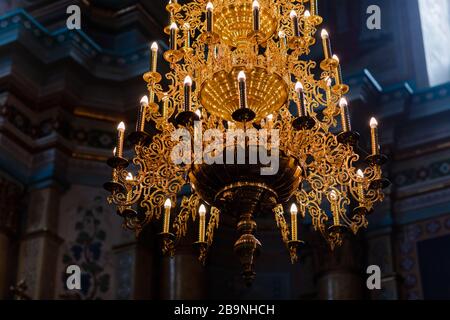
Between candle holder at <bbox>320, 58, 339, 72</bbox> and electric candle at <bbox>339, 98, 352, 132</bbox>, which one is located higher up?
candle holder at <bbox>320, 58, 339, 72</bbox>

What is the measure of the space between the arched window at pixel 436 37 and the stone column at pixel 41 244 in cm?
444

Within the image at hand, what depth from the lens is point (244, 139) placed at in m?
5.19

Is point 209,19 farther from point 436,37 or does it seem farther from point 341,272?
point 436,37

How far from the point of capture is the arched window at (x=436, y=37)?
10609mm

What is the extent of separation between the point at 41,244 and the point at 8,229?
0.35 m

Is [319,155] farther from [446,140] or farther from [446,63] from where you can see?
[446,63]

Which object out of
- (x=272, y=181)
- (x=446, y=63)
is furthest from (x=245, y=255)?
(x=446, y=63)

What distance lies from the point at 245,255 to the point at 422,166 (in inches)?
189

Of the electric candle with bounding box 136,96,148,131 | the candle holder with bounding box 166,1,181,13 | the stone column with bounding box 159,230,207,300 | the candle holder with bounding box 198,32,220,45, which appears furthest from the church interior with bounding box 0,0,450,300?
the candle holder with bounding box 198,32,220,45

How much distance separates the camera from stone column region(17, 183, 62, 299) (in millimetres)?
8469

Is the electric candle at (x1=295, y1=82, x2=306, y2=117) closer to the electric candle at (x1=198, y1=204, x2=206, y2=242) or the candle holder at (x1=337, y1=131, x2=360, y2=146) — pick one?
the candle holder at (x1=337, y1=131, x2=360, y2=146)

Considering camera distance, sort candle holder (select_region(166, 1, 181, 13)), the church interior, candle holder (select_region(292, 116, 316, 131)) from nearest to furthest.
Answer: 1. candle holder (select_region(292, 116, 316, 131))
2. candle holder (select_region(166, 1, 181, 13))
3. the church interior

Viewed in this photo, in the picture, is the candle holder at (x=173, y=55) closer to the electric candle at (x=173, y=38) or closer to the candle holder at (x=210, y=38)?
the electric candle at (x=173, y=38)

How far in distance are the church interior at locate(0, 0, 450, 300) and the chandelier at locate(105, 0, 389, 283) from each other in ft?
8.35
